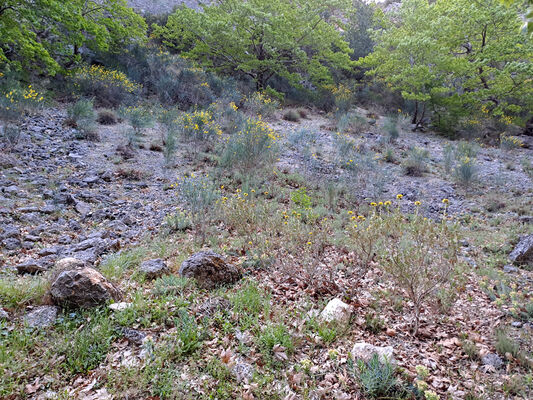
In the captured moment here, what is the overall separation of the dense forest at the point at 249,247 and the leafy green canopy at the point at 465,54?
122 millimetres

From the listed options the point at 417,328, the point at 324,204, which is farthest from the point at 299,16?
the point at 417,328

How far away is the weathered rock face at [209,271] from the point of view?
3107 mm

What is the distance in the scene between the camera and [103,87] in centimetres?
1013

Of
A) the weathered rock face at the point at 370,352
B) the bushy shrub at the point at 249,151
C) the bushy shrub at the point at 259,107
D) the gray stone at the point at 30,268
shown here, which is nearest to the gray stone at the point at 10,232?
the gray stone at the point at 30,268

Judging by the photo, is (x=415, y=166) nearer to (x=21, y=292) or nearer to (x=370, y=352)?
(x=370, y=352)

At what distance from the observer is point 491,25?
38.8 feet

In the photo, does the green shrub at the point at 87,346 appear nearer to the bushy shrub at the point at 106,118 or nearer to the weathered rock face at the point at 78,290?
the weathered rock face at the point at 78,290

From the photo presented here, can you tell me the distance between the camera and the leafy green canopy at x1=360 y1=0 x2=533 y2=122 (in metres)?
11.1

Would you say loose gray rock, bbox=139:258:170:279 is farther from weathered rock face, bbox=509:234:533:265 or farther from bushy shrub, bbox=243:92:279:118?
bushy shrub, bbox=243:92:279:118

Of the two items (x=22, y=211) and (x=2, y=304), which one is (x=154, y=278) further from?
(x=22, y=211)

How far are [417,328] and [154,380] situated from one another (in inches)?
83.6

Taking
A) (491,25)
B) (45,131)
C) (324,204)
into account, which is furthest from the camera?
(491,25)

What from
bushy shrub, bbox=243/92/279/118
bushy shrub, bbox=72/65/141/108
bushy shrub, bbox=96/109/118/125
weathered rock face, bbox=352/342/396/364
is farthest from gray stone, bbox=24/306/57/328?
bushy shrub, bbox=243/92/279/118

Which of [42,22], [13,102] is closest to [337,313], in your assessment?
[13,102]
